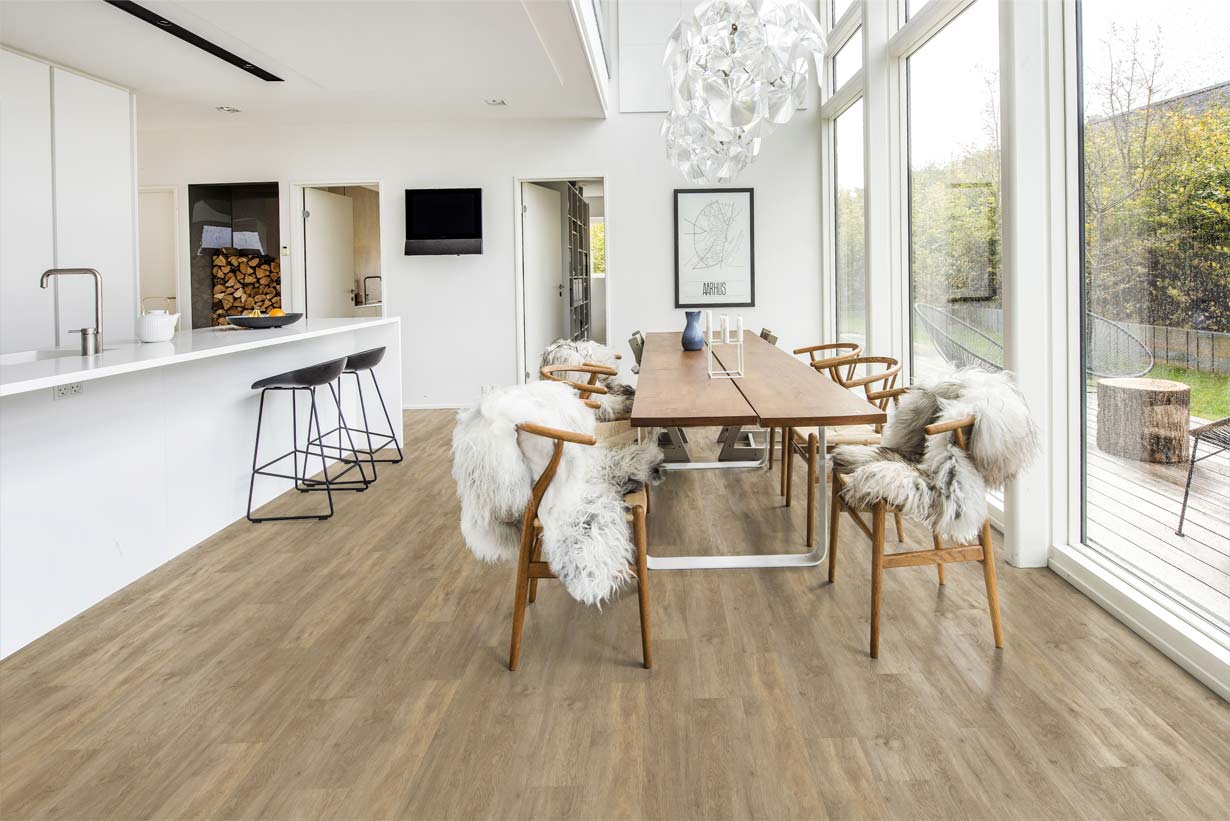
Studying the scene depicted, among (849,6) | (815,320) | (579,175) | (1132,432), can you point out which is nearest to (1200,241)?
(1132,432)

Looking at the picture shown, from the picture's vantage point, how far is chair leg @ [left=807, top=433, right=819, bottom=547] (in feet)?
11.1

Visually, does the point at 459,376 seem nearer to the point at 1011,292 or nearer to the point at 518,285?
the point at 518,285

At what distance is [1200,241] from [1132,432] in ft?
2.40

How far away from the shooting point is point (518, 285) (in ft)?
26.1

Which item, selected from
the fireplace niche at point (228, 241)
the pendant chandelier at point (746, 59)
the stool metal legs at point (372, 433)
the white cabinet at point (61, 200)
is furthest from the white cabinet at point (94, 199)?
the pendant chandelier at point (746, 59)

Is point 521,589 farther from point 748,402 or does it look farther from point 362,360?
point 362,360

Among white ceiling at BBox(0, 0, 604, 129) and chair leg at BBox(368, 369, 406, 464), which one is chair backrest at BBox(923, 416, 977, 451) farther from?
chair leg at BBox(368, 369, 406, 464)

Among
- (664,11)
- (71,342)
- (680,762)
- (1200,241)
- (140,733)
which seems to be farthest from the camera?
(664,11)

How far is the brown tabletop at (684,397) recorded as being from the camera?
8.41ft

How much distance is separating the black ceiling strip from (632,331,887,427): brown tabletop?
11.3ft

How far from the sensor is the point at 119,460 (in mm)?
3256

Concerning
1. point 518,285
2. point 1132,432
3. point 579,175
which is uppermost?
point 579,175

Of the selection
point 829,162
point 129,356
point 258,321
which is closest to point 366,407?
point 258,321

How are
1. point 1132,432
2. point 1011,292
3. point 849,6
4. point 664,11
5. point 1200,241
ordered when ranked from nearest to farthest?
point 1200,241
point 1132,432
point 1011,292
point 849,6
point 664,11
